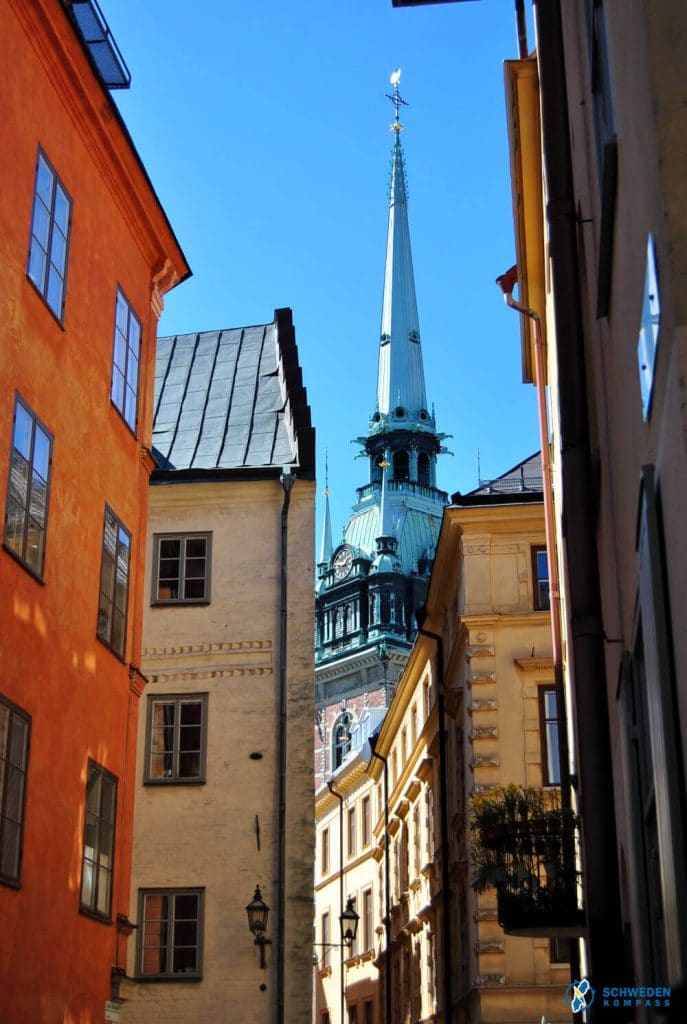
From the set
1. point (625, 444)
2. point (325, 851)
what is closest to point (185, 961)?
point (625, 444)

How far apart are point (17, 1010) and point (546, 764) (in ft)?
42.8

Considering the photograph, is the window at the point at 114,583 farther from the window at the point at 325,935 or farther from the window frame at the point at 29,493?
the window at the point at 325,935

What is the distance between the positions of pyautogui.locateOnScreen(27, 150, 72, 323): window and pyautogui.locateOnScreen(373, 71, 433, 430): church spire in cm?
9213

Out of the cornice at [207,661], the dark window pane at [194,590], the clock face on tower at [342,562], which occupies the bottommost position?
the cornice at [207,661]

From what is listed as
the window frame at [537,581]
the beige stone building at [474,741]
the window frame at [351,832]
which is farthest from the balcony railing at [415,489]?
the window frame at [537,581]

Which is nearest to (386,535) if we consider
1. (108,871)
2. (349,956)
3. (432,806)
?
(349,956)

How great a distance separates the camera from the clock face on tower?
108m

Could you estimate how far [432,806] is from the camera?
29.3 meters

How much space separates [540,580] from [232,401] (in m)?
6.38

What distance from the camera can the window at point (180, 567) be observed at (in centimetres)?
2200

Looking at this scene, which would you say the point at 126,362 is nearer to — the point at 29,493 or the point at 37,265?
the point at 37,265

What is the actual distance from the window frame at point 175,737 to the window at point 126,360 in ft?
21.3

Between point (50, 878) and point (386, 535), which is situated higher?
point (386, 535)

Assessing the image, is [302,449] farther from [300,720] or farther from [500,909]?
[500,909]
